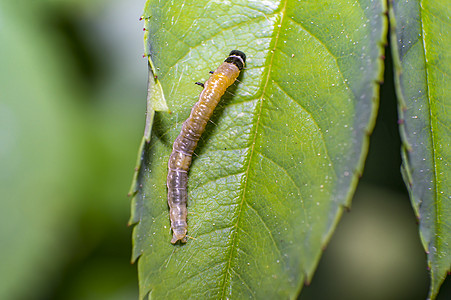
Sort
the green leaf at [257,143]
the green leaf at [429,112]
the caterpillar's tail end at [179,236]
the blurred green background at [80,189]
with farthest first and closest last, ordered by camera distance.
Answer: the blurred green background at [80,189]
the caterpillar's tail end at [179,236]
the green leaf at [429,112]
the green leaf at [257,143]

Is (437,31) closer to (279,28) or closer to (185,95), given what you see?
(279,28)

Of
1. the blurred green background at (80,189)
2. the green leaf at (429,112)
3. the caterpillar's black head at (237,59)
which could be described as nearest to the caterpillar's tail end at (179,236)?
the caterpillar's black head at (237,59)

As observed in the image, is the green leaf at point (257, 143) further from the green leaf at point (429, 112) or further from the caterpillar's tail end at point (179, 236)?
the green leaf at point (429, 112)

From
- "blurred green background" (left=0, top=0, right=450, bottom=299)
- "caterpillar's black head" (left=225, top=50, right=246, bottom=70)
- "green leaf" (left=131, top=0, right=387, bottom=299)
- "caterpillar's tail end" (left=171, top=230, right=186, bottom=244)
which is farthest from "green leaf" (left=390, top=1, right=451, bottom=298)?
"caterpillar's tail end" (left=171, top=230, right=186, bottom=244)

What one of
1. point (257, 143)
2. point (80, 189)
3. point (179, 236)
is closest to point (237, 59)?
point (257, 143)

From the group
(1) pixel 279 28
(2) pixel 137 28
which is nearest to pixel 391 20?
(1) pixel 279 28

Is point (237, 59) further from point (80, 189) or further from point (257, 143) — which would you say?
point (80, 189)
